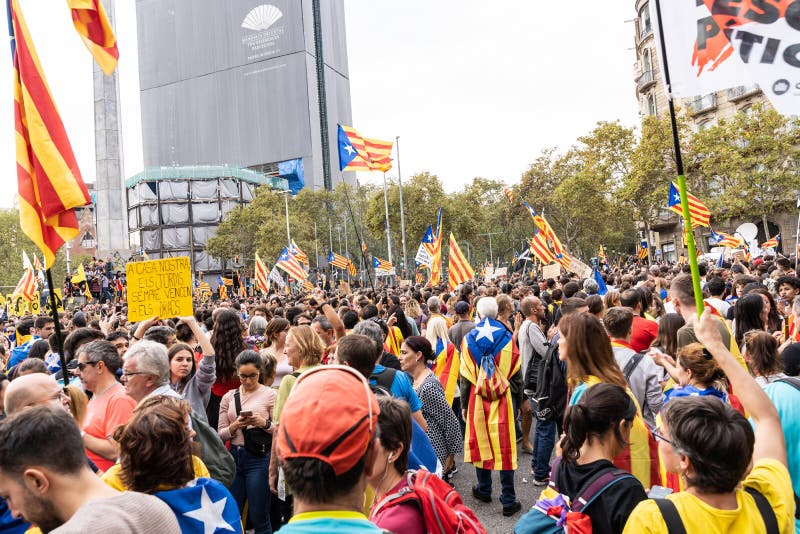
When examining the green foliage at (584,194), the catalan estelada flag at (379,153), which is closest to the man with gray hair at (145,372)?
the catalan estelada flag at (379,153)

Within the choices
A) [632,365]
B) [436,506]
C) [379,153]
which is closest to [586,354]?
[632,365]

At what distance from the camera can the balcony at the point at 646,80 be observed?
47500mm

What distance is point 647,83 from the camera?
4753 centimetres

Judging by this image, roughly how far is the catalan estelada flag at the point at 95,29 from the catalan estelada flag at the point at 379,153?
14158 mm

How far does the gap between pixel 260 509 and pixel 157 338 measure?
1.99 metres

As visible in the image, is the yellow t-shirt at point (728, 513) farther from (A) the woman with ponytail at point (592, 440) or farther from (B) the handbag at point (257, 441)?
(B) the handbag at point (257, 441)

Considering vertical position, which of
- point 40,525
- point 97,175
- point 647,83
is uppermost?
point 647,83

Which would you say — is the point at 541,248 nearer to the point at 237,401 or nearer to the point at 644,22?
the point at 237,401

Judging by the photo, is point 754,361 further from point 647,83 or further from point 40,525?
point 647,83

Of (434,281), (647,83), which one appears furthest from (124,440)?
(647,83)

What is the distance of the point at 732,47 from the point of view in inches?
122

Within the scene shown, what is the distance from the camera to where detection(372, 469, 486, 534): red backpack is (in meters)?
2.35

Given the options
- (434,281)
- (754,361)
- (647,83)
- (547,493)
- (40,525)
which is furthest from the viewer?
(647,83)

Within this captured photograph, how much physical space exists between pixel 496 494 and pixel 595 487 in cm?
400
